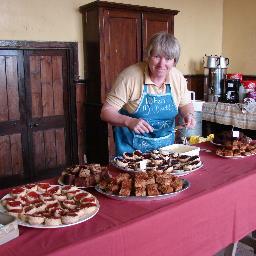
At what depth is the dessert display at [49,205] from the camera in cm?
131

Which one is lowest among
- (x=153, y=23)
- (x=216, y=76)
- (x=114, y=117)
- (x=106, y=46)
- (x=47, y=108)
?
(x=47, y=108)

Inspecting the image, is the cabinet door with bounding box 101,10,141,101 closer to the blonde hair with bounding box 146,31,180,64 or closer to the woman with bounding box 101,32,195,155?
the woman with bounding box 101,32,195,155

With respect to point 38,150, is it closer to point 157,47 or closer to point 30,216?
point 157,47

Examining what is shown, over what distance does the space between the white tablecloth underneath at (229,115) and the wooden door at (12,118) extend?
2553 millimetres

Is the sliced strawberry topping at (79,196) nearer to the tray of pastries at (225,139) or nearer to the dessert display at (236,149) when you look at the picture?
the dessert display at (236,149)

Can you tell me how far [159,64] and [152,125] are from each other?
475 mm

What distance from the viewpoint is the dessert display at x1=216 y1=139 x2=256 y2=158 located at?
7.43 feet

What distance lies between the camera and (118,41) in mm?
4410

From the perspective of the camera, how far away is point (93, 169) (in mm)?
1803

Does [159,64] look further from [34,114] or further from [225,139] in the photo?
[34,114]

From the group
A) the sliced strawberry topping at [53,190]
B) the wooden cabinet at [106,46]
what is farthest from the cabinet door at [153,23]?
the sliced strawberry topping at [53,190]

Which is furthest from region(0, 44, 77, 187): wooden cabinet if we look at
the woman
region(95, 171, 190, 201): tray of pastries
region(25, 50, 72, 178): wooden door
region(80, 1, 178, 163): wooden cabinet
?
region(95, 171, 190, 201): tray of pastries

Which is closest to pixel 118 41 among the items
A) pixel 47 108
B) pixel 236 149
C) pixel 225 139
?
pixel 47 108

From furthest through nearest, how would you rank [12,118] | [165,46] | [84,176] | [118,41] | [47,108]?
[47,108] < [118,41] < [12,118] < [165,46] < [84,176]
